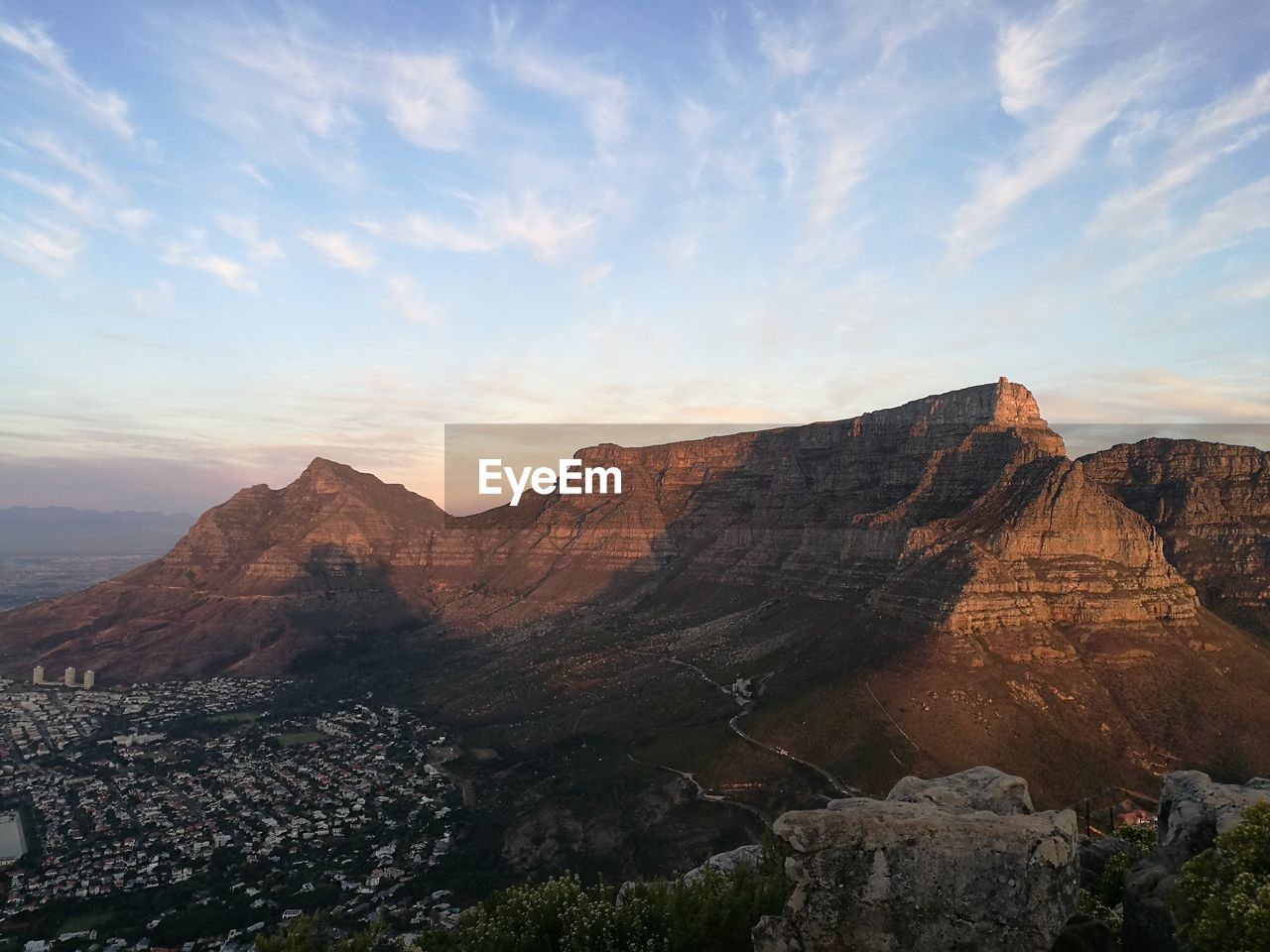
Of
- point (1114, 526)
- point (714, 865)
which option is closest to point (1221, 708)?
point (1114, 526)

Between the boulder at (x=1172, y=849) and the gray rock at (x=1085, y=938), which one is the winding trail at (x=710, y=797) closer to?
the boulder at (x=1172, y=849)

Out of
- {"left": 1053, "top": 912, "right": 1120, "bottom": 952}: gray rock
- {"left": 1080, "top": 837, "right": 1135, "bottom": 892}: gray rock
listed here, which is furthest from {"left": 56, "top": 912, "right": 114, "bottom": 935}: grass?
{"left": 1053, "top": 912, "right": 1120, "bottom": 952}: gray rock

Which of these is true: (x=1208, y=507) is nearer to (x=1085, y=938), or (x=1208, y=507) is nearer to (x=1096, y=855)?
(x=1096, y=855)

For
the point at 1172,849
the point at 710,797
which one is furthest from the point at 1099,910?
the point at 710,797

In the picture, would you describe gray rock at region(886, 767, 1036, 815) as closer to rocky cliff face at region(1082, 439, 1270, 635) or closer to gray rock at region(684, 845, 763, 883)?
gray rock at region(684, 845, 763, 883)

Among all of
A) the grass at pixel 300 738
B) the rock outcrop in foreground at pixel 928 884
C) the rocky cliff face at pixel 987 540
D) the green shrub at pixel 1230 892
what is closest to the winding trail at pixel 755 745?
the rocky cliff face at pixel 987 540

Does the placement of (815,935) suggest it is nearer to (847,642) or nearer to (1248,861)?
(1248,861)

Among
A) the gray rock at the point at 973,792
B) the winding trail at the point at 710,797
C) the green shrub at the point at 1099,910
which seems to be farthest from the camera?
the winding trail at the point at 710,797
